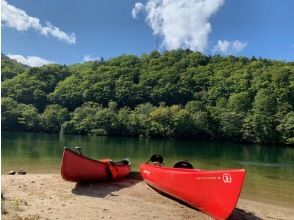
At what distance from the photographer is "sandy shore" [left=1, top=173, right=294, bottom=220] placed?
11.2 m

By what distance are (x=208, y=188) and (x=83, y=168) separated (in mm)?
5346

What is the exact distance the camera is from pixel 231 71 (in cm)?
11719

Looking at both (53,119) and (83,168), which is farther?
(53,119)

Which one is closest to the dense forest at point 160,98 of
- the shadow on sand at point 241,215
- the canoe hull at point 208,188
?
the shadow on sand at point 241,215

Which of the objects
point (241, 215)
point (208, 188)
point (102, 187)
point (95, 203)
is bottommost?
point (241, 215)

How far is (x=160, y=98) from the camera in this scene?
10994cm

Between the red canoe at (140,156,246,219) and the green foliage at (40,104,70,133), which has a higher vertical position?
the green foliage at (40,104,70,133)

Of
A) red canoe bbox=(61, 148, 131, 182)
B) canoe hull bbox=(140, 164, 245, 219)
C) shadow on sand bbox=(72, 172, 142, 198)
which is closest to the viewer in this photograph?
canoe hull bbox=(140, 164, 245, 219)

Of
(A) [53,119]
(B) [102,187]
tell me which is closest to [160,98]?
(A) [53,119]

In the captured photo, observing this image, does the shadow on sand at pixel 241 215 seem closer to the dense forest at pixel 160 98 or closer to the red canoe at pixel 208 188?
the red canoe at pixel 208 188

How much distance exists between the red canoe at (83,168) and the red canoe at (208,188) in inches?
115

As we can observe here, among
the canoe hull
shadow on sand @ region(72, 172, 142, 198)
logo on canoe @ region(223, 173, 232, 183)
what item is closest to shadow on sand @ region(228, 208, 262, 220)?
the canoe hull

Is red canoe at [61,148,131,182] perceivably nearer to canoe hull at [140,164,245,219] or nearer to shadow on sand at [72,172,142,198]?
shadow on sand at [72,172,142,198]

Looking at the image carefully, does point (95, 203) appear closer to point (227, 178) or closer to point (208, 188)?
point (208, 188)
